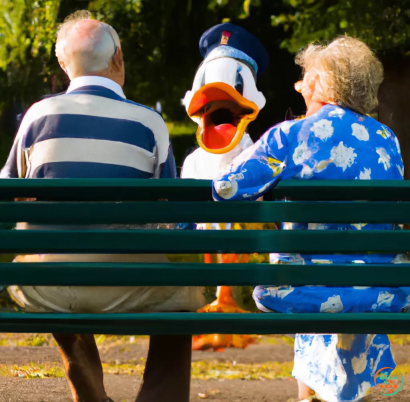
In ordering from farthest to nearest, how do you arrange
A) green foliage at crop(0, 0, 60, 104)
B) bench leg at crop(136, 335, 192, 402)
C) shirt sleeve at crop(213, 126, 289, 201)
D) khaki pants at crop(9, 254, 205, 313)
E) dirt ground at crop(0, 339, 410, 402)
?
green foliage at crop(0, 0, 60, 104) → dirt ground at crop(0, 339, 410, 402) → bench leg at crop(136, 335, 192, 402) → khaki pants at crop(9, 254, 205, 313) → shirt sleeve at crop(213, 126, 289, 201)

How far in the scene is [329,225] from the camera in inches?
112

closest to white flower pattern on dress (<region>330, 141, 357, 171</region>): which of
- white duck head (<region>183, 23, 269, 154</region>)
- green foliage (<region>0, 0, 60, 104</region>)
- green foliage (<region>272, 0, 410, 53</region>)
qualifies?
white duck head (<region>183, 23, 269, 154</region>)

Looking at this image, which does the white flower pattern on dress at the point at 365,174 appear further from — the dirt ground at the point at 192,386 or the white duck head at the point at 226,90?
the white duck head at the point at 226,90

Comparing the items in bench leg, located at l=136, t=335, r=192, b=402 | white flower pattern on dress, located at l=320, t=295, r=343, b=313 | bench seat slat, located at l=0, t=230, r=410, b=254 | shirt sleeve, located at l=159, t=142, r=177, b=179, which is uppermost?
shirt sleeve, located at l=159, t=142, r=177, b=179

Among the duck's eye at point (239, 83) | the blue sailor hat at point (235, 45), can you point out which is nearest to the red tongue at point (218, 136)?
the duck's eye at point (239, 83)

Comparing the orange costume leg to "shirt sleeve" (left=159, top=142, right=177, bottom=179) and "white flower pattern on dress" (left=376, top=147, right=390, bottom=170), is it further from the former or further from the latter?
"white flower pattern on dress" (left=376, top=147, right=390, bottom=170)

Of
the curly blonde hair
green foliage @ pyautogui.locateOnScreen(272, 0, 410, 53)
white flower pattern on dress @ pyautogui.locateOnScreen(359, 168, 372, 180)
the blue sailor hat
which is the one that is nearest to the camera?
white flower pattern on dress @ pyautogui.locateOnScreen(359, 168, 372, 180)

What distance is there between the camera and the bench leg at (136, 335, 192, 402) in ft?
9.18

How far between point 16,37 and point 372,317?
206 inches

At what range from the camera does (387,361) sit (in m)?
3.03

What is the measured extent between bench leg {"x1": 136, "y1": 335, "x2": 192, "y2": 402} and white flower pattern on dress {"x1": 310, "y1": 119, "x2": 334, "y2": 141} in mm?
839

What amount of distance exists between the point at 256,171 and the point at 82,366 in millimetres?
974

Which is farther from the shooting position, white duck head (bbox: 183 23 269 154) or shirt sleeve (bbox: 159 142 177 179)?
white duck head (bbox: 183 23 269 154)

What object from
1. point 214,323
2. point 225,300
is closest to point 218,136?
point 225,300
